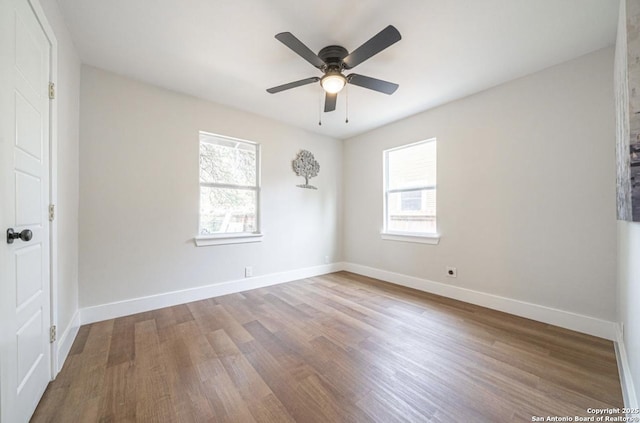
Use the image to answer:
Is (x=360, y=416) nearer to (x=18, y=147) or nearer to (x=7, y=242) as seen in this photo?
(x=7, y=242)

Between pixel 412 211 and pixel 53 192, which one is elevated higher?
pixel 53 192

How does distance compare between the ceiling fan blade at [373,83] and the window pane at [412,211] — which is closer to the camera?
the ceiling fan blade at [373,83]

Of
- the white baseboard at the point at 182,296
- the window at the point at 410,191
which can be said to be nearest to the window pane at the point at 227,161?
the white baseboard at the point at 182,296

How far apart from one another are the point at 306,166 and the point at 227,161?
1.33m

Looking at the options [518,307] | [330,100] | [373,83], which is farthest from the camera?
[518,307]

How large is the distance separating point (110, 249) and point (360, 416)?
9.35 ft

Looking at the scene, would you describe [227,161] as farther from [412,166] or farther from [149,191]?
[412,166]

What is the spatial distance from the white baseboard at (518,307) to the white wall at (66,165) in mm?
3813

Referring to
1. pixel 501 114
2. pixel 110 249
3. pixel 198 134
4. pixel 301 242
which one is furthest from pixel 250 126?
pixel 501 114

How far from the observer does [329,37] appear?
2.00m

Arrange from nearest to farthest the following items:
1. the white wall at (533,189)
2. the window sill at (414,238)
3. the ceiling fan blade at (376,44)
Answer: the ceiling fan blade at (376,44) < the white wall at (533,189) < the window sill at (414,238)

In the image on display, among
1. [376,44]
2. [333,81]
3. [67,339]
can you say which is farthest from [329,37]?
[67,339]

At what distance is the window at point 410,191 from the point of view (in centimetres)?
347

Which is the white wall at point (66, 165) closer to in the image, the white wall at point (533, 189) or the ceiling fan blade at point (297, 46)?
the ceiling fan blade at point (297, 46)
